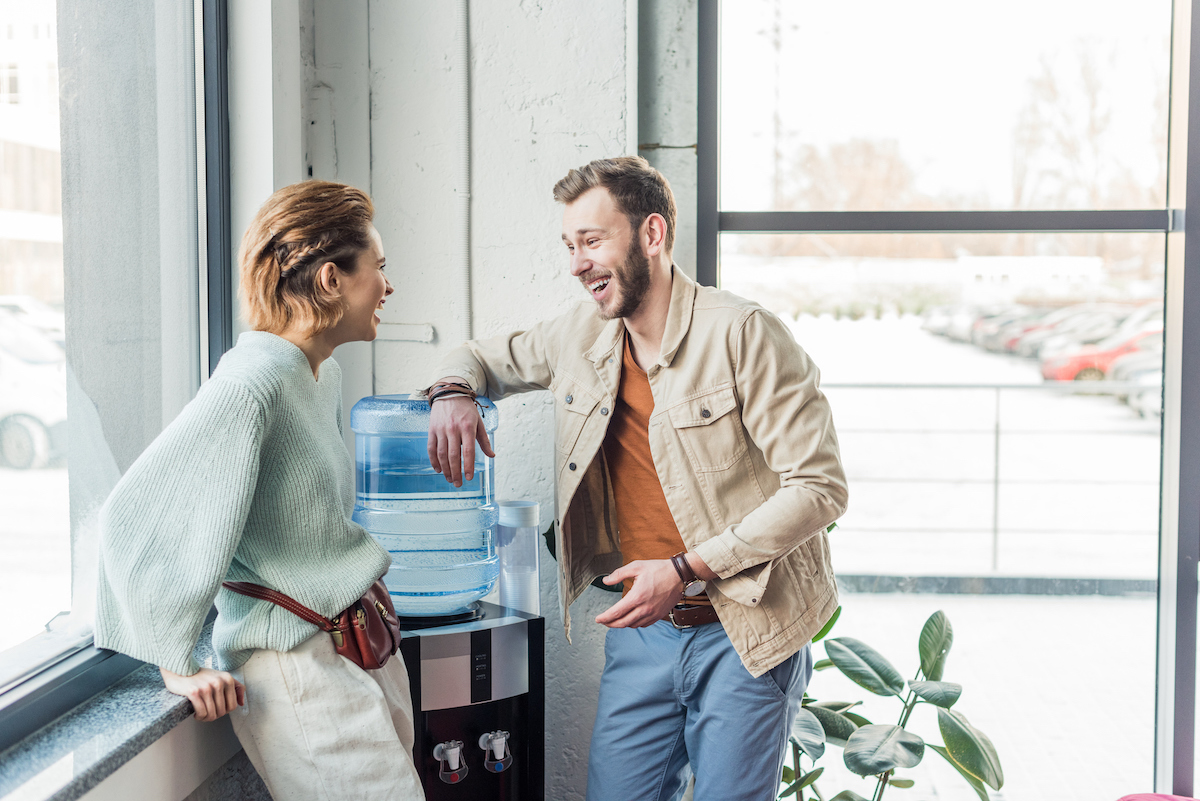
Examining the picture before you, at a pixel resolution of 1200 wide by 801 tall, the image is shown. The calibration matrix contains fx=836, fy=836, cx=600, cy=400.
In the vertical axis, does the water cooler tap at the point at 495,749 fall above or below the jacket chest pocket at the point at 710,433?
below

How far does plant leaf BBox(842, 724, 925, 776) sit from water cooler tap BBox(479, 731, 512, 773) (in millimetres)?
823

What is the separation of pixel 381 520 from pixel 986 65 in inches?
84.6

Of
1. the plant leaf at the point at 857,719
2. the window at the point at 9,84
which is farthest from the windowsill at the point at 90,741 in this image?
the plant leaf at the point at 857,719

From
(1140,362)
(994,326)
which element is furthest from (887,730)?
(1140,362)

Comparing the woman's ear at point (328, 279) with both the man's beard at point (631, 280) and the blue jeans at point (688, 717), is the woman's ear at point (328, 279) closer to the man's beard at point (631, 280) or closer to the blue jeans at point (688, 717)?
the man's beard at point (631, 280)

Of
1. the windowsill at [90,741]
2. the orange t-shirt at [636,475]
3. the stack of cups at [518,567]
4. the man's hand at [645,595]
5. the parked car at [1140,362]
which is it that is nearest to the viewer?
the windowsill at [90,741]

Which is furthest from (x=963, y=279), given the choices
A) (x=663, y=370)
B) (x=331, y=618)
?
(x=331, y=618)

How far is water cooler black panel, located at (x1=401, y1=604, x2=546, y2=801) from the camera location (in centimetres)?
173

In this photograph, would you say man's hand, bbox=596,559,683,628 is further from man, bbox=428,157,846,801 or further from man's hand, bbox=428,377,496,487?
man's hand, bbox=428,377,496,487

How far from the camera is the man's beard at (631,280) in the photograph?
1742 mm

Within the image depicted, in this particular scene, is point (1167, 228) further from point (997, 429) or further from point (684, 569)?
point (684, 569)

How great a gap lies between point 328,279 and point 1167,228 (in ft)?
7.73

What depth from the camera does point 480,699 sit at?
69.6 inches

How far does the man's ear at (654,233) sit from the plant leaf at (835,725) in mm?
1325
